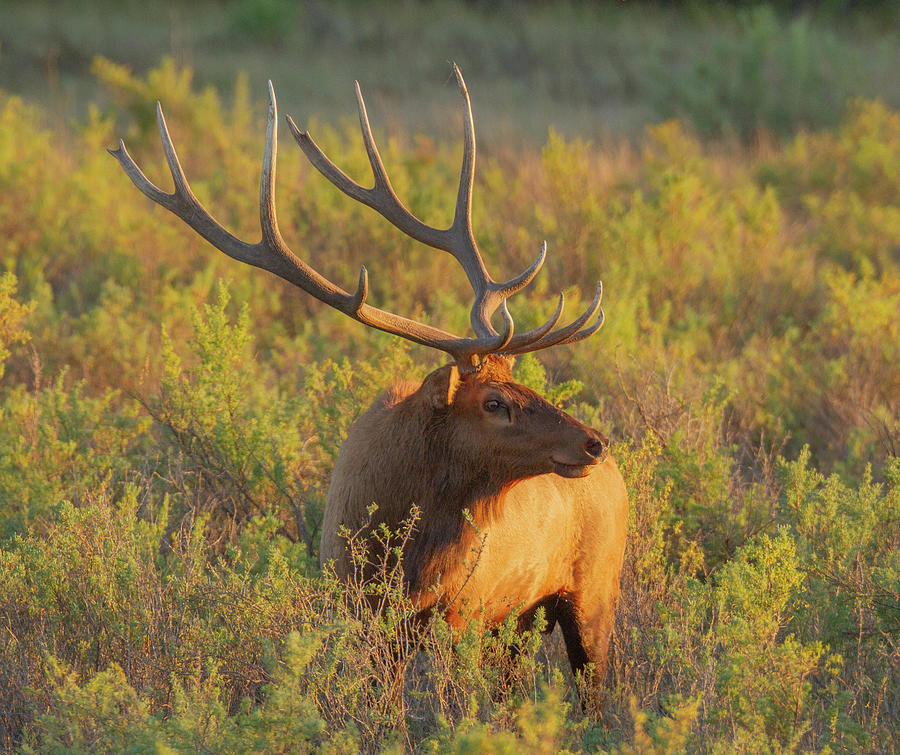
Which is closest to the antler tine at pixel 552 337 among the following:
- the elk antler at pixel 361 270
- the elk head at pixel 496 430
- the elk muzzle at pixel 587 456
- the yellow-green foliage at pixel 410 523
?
the elk antler at pixel 361 270

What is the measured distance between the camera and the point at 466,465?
12.0 ft

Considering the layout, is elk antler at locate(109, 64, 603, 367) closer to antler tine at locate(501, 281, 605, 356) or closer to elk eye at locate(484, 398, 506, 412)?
antler tine at locate(501, 281, 605, 356)

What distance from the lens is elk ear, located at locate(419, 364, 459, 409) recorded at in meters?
3.60

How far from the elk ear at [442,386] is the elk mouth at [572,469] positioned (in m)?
0.41

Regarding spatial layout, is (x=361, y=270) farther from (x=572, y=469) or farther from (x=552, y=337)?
(x=572, y=469)

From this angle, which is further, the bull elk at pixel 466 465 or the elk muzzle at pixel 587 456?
the bull elk at pixel 466 465

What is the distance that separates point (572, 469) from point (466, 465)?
0.37 metres

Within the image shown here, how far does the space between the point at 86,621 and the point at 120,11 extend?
24363mm

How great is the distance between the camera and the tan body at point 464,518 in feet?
11.8

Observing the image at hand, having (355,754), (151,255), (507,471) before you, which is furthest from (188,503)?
(151,255)

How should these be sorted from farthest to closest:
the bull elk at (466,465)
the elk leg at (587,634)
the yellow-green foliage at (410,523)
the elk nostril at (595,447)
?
the elk leg at (587,634)
the bull elk at (466,465)
the elk nostril at (595,447)
the yellow-green foliage at (410,523)

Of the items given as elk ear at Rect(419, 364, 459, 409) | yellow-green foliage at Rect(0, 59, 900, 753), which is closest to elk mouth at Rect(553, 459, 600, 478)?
elk ear at Rect(419, 364, 459, 409)

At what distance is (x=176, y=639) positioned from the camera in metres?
3.49

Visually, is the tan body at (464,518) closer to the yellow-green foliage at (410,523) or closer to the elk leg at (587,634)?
the elk leg at (587,634)
